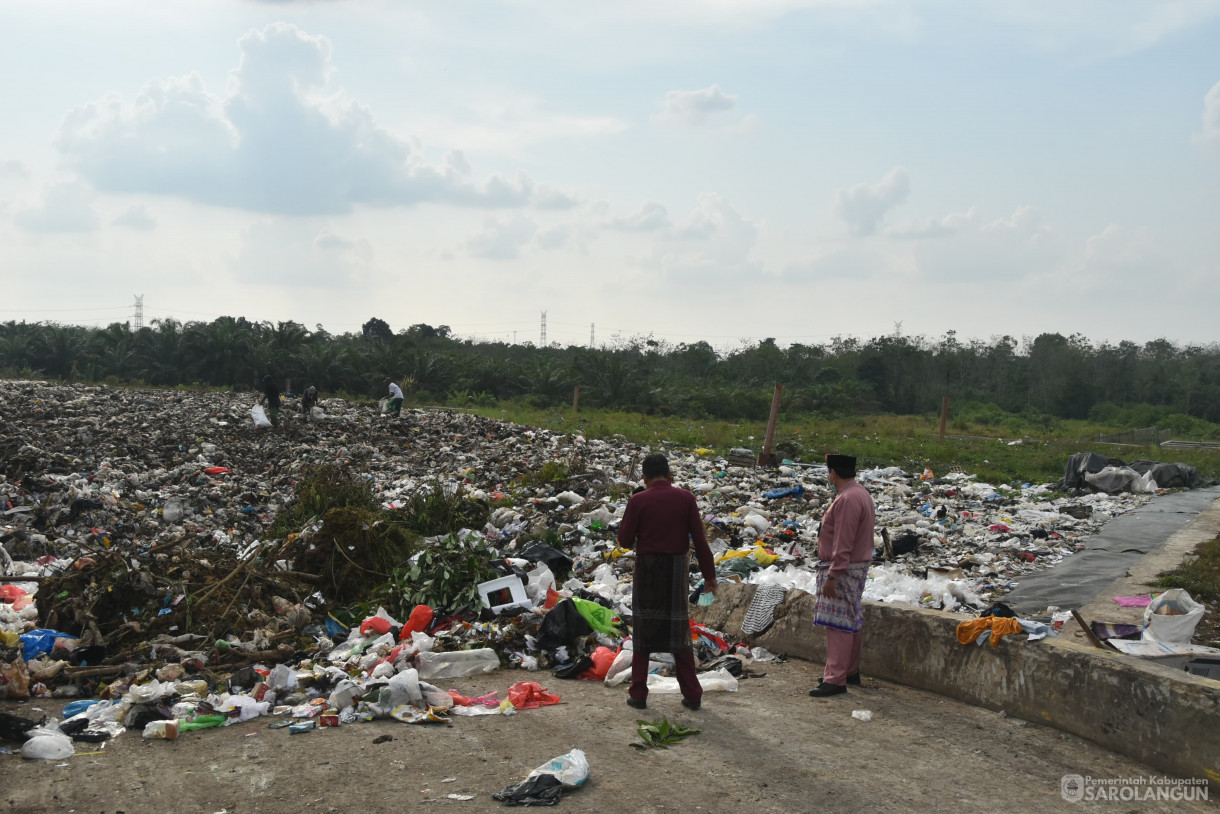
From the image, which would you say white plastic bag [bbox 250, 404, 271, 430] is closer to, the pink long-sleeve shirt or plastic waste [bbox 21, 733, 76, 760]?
plastic waste [bbox 21, 733, 76, 760]

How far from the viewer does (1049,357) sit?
137 feet

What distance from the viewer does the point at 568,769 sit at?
3178 millimetres

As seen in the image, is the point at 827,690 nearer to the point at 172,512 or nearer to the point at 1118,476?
the point at 172,512

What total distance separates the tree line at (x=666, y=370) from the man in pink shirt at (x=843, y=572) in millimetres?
24002

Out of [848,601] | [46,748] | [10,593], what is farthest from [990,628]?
[10,593]

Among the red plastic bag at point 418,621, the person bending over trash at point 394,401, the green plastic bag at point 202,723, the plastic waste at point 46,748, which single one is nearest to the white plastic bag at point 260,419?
the person bending over trash at point 394,401

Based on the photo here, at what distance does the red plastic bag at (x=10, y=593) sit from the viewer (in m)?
5.76

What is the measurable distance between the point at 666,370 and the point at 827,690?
37.9m

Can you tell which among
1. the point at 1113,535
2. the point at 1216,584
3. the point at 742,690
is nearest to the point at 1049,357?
the point at 1113,535

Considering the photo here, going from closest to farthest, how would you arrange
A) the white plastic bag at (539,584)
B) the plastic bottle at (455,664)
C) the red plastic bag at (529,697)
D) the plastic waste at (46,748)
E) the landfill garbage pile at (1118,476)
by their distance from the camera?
1. the plastic waste at (46,748)
2. the red plastic bag at (529,697)
3. the plastic bottle at (455,664)
4. the white plastic bag at (539,584)
5. the landfill garbage pile at (1118,476)

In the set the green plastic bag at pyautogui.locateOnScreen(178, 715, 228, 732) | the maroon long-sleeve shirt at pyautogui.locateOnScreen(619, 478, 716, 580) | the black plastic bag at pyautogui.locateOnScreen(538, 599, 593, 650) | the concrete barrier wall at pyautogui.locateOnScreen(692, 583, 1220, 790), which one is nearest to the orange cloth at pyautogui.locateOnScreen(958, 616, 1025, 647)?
the concrete barrier wall at pyautogui.locateOnScreen(692, 583, 1220, 790)

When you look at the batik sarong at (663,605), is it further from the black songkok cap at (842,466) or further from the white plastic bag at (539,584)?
the white plastic bag at (539,584)

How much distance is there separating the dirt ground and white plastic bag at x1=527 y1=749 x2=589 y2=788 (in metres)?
0.05

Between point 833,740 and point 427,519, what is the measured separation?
496cm
